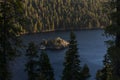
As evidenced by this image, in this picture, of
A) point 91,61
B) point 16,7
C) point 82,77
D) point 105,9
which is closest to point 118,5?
point 105,9

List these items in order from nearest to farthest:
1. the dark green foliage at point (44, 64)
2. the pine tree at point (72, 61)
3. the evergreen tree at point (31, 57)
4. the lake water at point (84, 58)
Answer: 1. the pine tree at point (72, 61)
2. the evergreen tree at point (31, 57)
3. the dark green foliage at point (44, 64)
4. the lake water at point (84, 58)

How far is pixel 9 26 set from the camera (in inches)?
770

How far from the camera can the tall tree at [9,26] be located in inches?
768

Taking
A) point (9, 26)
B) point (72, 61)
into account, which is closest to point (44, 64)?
point (72, 61)

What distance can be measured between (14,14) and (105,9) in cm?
592

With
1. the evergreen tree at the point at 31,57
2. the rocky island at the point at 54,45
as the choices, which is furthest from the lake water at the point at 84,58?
the evergreen tree at the point at 31,57

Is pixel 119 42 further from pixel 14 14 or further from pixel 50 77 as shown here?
pixel 50 77

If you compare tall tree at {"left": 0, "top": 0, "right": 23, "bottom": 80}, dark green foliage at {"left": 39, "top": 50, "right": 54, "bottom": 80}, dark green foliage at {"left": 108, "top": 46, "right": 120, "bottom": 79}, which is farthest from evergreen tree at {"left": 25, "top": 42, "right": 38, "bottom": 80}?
dark green foliage at {"left": 108, "top": 46, "right": 120, "bottom": 79}

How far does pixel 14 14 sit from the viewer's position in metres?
19.8

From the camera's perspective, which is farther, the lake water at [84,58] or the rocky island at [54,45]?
the rocky island at [54,45]

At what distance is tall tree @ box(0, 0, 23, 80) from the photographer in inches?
768

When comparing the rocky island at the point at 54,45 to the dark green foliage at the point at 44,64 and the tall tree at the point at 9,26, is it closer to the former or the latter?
the dark green foliage at the point at 44,64

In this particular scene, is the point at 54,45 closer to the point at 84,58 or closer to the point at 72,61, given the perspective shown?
the point at 84,58

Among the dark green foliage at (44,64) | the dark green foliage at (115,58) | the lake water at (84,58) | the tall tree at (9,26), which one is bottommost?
the lake water at (84,58)
